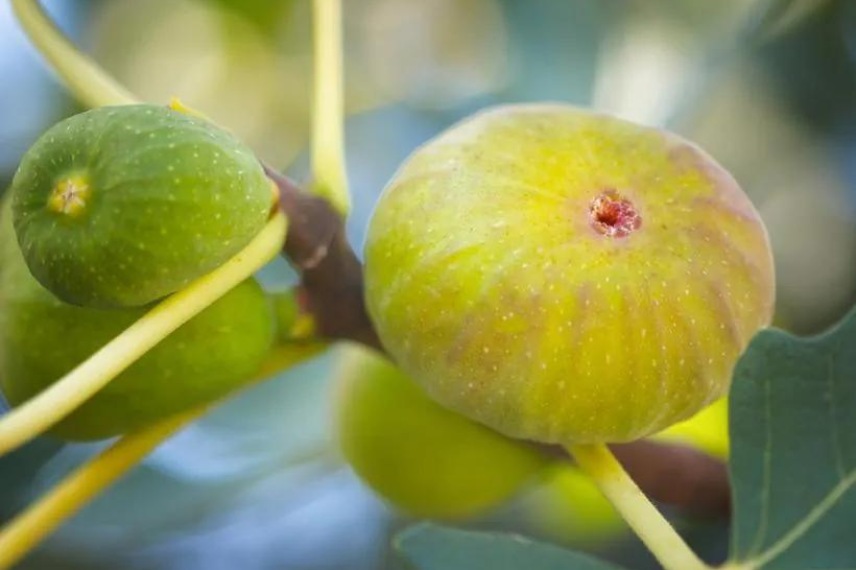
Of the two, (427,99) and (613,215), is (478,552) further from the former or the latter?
(427,99)

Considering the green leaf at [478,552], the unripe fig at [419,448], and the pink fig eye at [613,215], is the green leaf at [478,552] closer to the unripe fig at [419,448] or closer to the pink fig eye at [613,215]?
the pink fig eye at [613,215]

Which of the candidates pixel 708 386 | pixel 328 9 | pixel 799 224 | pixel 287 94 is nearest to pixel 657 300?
pixel 708 386

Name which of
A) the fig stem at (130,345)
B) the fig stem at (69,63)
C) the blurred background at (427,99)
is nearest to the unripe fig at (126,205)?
the fig stem at (130,345)

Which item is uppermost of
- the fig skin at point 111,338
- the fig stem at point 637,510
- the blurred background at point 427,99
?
the fig skin at point 111,338

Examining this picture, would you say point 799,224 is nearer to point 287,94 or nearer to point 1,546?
point 287,94

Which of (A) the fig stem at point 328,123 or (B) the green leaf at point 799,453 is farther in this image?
(A) the fig stem at point 328,123

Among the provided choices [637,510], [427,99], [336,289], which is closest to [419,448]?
[336,289]
